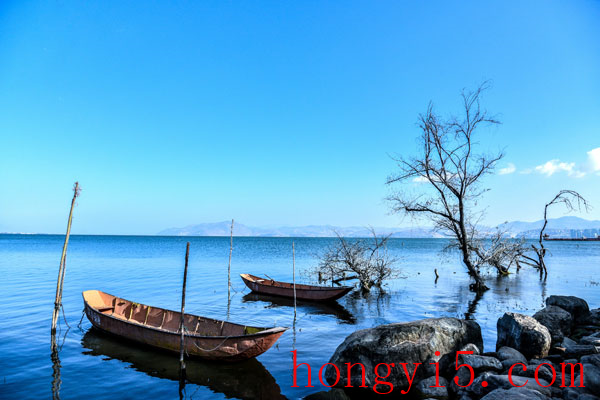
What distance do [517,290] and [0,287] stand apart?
38165mm

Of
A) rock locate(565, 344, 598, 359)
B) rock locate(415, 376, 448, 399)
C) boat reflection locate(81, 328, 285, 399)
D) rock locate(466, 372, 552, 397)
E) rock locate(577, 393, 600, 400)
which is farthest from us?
boat reflection locate(81, 328, 285, 399)

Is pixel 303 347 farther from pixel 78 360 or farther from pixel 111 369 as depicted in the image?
pixel 78 360

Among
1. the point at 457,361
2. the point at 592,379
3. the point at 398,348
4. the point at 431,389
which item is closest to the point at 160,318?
the point at 398,348

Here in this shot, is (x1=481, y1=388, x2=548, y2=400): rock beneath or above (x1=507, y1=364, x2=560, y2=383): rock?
above

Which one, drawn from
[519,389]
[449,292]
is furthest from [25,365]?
[449,292]

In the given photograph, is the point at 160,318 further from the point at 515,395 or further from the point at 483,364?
the point at 515,395

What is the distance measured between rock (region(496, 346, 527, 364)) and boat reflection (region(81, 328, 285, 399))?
6.15 meters

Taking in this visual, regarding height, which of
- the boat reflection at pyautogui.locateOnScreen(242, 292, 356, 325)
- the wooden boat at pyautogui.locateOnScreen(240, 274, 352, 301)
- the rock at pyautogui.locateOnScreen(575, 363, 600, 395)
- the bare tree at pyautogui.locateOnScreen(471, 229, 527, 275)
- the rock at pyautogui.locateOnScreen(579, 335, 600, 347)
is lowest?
the boat reflection at pyautogui.locateOnScreen(242, 292, 356, 325)

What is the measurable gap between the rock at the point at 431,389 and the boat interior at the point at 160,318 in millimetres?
5184

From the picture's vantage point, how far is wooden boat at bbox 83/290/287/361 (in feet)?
35.8

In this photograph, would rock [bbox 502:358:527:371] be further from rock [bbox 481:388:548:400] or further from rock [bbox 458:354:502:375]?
rock [bbox 481:388:548:400]

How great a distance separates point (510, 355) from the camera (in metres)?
9.39

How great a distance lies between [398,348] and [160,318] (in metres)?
10.2

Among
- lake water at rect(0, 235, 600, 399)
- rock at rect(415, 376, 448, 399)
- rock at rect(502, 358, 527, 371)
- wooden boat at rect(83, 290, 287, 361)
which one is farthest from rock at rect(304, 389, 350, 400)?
rock at rect(502, 358, 527, 371)
